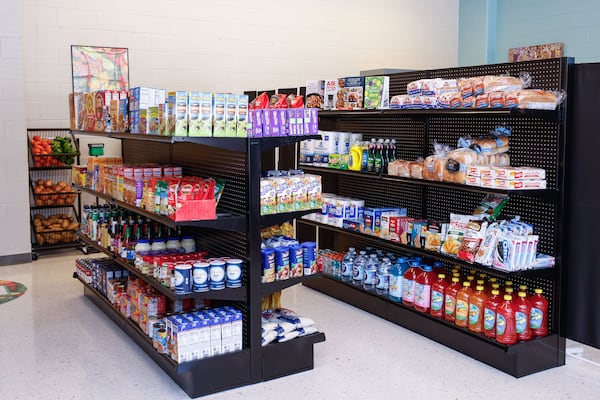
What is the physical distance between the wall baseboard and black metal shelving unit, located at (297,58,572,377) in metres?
3.32

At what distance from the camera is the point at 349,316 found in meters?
5.25

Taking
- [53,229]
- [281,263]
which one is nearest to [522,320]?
[281,263]

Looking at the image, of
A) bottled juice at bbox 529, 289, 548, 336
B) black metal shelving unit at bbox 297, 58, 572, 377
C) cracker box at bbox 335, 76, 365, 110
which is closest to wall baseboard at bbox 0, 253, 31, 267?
black metal shelving unit at bbox 297, 58, 572, 377

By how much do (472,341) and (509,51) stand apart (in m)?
6.72

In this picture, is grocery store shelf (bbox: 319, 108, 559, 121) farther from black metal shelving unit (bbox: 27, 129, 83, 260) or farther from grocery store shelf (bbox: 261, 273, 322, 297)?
black metal shelving unit (bbox: 27, 129, 83, 260)

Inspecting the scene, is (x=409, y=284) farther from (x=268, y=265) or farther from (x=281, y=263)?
(x=268, y=265)

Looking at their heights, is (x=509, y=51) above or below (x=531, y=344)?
above

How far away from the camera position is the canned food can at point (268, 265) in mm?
3980

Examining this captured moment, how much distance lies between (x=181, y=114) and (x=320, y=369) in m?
1.85

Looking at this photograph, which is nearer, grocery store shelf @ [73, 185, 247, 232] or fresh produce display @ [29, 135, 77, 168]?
grocery store shelf @ [73, 185, 247, 232]

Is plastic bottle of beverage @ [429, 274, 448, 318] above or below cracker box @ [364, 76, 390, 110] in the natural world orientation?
below

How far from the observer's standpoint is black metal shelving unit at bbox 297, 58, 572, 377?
4.07 metres

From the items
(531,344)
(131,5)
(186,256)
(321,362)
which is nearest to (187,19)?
(131,5)

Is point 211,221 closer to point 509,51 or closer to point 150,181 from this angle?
point 150,181
